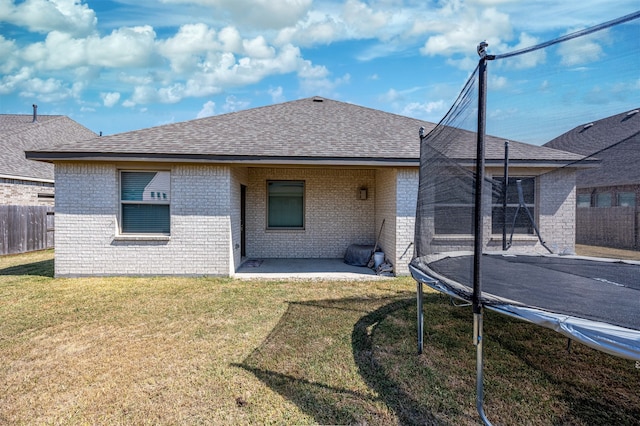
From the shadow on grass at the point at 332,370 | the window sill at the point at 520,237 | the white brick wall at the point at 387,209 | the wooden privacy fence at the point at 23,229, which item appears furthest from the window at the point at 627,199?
the wooden privacy fence at the point at 23,229

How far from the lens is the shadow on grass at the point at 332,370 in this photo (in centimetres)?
239

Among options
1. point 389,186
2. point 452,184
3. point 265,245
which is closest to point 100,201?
point 265,245

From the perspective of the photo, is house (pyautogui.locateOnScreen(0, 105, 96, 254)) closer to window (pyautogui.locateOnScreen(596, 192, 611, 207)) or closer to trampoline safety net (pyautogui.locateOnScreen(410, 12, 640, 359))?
trampoline safety net (pyautogui.locateOnScreen(410, 12, 640, 359))

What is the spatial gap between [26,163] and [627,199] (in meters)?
16.7

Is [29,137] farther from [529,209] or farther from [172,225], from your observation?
[529,209]

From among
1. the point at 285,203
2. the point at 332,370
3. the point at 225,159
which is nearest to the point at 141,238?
the point at 225,159

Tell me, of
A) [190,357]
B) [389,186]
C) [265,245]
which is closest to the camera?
[190,357]

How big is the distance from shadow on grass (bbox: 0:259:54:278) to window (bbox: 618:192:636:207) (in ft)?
29.5

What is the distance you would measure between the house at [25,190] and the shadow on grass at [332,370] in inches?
412

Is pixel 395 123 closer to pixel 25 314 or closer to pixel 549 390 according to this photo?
pixel 549 390

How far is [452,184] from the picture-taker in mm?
3158

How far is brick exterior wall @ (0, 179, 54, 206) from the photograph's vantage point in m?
11.0

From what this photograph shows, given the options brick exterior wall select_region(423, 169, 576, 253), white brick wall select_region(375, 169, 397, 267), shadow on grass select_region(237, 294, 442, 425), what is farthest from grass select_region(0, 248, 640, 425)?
white brick wall select_region(375, 169, 397, 267)

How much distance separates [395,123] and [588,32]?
24.1ft
